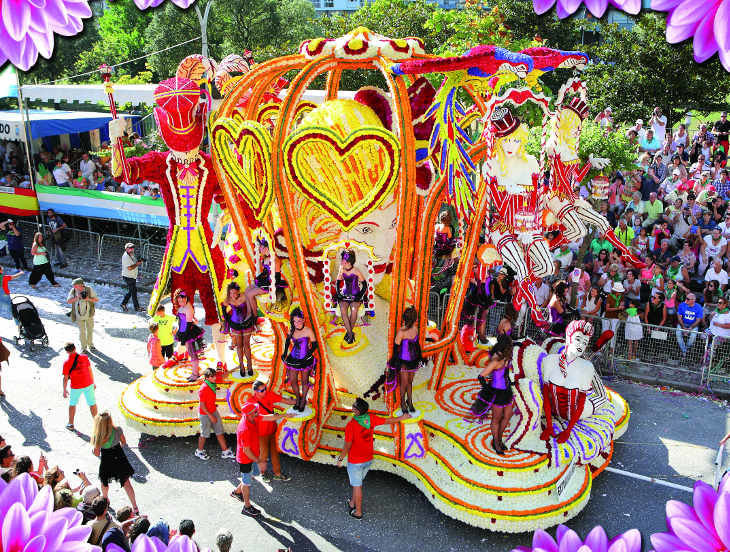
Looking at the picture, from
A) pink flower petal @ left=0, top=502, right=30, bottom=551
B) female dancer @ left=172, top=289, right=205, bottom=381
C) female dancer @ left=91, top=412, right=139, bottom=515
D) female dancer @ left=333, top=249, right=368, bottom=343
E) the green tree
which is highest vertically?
the green tree

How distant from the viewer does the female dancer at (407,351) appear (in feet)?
24.6

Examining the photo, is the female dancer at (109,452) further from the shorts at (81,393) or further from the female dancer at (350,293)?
the female dancer at (350,293)

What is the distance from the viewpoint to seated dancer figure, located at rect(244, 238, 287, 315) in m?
8.36

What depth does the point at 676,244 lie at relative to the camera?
42.5ft

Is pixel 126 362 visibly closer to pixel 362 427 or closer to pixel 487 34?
pixel 362 427

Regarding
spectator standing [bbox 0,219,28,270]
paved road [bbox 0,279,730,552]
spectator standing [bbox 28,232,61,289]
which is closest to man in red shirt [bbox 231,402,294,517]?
paved road [bbox 0,279,730,552]

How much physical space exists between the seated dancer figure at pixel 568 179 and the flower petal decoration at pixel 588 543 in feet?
27.4

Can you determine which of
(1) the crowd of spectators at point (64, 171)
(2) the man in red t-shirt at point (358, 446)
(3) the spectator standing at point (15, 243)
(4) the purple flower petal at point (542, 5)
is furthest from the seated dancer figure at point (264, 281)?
(3) the spectator standing at point (15, 243)

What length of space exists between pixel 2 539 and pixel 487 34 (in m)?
17.5

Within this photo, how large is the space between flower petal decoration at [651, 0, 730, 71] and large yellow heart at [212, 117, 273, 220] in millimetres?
6227

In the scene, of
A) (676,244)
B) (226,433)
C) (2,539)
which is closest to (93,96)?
(226,433)

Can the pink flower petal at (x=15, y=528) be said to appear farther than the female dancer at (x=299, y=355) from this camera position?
No

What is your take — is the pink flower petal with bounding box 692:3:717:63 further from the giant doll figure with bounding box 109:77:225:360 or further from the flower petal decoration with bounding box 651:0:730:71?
the giant doll figure with bounding box 109:77:225:360

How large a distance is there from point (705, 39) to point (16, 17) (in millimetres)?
1480
